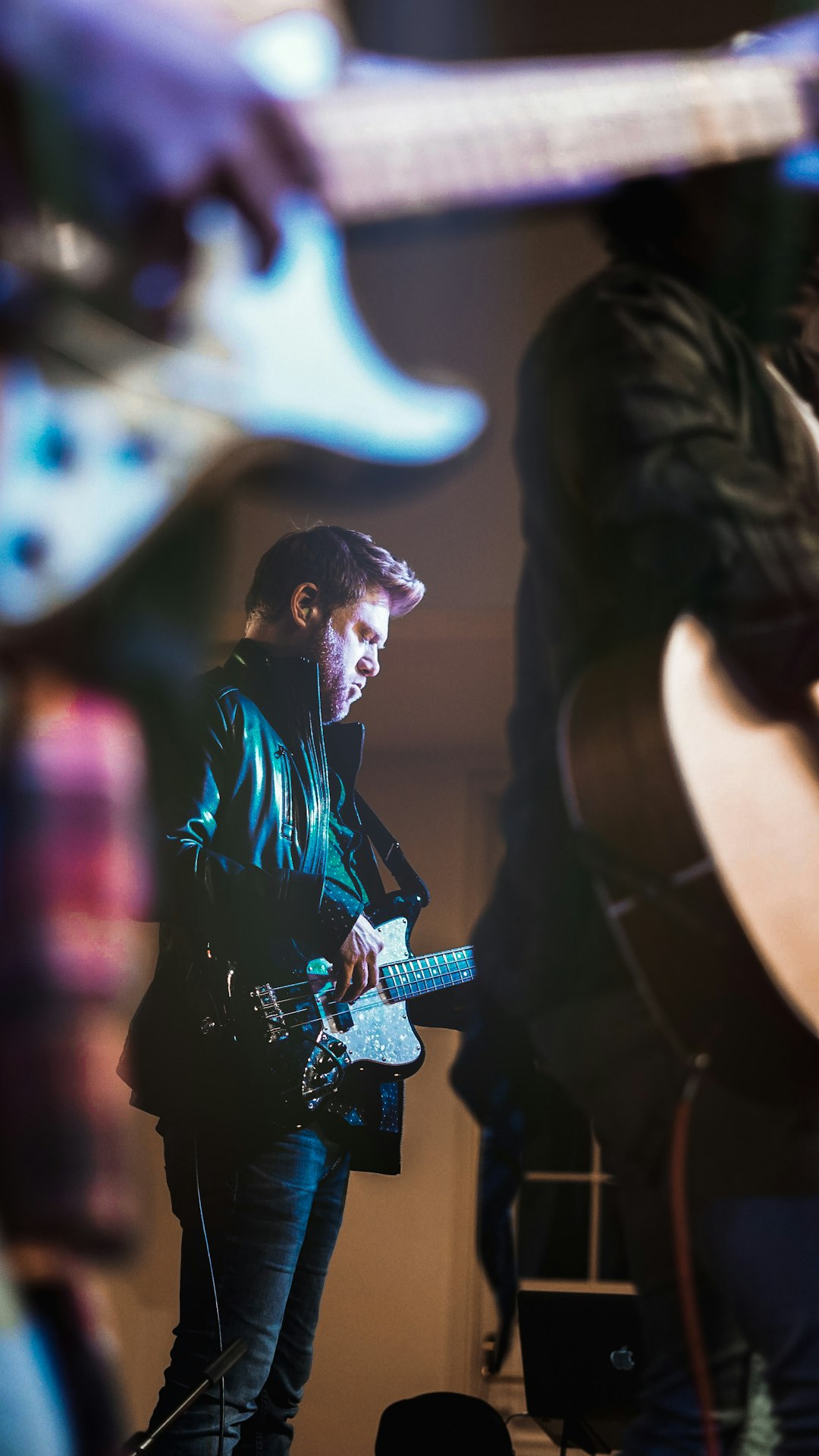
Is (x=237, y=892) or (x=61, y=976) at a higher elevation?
(x=237, y=892)

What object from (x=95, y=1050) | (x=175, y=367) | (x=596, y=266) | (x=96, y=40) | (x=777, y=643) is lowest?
(x=95, y=1050)

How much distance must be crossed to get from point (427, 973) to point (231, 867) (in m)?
0.31

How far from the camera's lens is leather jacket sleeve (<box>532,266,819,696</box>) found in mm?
873

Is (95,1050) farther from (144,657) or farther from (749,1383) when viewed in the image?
(144,657)

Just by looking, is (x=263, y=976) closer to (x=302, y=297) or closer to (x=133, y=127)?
(x=302, y=297)

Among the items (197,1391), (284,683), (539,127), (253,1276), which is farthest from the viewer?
(284,683)

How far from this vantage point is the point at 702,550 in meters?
0.89

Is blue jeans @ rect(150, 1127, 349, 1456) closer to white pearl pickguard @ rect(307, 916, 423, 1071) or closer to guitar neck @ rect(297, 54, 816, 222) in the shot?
white pearl pickguard @ rect(307, 916, 423, 1071)

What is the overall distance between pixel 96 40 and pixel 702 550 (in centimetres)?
59

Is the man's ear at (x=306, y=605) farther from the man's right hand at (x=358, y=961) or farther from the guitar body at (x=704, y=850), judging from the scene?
the guitar body at (x=704, y=850)

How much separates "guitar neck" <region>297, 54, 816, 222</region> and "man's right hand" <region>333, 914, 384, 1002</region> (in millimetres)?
815

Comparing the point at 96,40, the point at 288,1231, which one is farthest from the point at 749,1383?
the point at 96,40

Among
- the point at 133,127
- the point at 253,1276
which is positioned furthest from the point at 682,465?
the point at 253,1276

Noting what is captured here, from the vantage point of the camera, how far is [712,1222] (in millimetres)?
800
